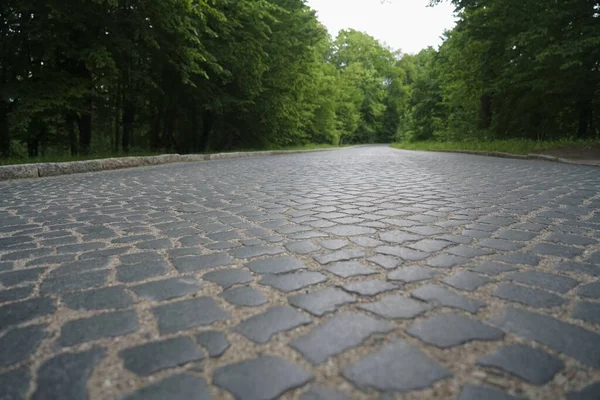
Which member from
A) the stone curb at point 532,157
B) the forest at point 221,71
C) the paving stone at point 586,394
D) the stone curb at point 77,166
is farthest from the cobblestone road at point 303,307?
the forest at point 221,71

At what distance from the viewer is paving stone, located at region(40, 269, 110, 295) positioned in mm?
1814

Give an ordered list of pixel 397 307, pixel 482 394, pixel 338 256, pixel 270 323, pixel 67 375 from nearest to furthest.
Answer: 1. pixel 482 394
2. pixel 67 375
3. pixel 270 323
4. pixel 397 307
5. pixel 338 256

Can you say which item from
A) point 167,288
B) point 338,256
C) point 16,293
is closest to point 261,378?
point 167,288

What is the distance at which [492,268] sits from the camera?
200 centimetres

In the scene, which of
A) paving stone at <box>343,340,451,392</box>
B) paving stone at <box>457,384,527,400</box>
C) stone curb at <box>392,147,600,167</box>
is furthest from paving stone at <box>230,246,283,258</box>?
stone curb at <box>392,147,600,167</box>

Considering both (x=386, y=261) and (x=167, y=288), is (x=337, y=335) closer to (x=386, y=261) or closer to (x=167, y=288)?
(x=386, y=261)

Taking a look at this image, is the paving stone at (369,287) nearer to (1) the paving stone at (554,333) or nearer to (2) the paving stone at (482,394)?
(1) the paving stone at (554,333)

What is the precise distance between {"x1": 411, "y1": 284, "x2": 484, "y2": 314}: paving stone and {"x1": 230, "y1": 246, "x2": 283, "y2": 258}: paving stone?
39.8 inches

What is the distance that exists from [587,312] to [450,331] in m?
0.71

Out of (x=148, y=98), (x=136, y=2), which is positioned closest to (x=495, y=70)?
(x=136, y=2)

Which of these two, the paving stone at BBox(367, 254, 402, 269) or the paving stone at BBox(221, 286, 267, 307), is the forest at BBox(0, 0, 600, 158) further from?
the paving stone at BBox(367, 254, 402, 269)

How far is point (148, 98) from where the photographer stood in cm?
1532

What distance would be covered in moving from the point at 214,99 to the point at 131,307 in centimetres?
1482

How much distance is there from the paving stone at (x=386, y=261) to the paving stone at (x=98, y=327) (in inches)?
53.5
